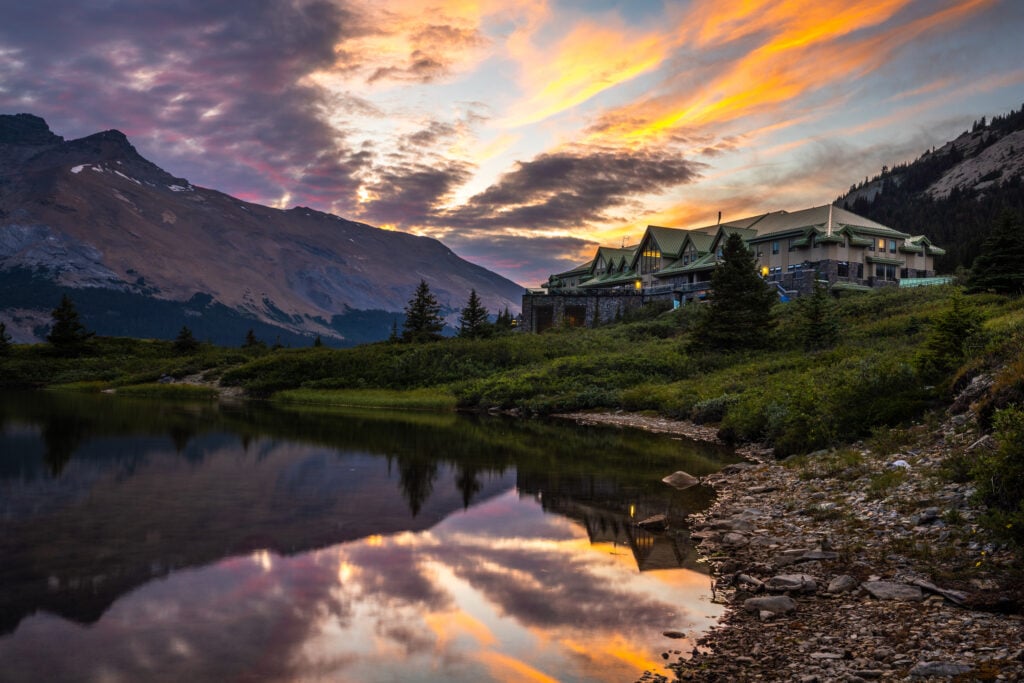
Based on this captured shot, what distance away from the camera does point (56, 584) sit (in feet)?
33.6

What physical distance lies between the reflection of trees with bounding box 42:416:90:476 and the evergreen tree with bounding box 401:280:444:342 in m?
37.3

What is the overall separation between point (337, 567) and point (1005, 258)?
142 ft

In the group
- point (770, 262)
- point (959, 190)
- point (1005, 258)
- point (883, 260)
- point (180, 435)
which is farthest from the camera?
point (959, 190)

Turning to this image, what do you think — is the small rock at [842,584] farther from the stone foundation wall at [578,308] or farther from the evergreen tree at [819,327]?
the stone foundation wall at [578,308]

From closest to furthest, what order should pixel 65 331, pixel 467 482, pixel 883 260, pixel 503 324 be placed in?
1. pixel 467 482
2. pixel 883 260
3. pixel 65 331
4. pixel 503 324

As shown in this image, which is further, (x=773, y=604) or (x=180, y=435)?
(x=180, y=435)

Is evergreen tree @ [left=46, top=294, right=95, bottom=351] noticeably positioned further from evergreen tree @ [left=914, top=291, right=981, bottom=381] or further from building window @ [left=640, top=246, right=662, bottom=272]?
evergreen tree @ [left=914, top=291, right=981, bottom=381]

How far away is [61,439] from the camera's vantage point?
2742 cm

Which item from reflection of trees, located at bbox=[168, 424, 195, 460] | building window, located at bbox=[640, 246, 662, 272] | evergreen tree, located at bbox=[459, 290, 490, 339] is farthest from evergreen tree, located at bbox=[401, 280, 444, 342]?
reflection of trees, located at bbox=[168, 424, 195, 460]

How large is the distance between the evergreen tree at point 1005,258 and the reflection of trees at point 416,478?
35.1 m

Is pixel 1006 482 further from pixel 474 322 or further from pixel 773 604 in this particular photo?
pixel 474 322

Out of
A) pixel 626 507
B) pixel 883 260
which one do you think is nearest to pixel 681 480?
pixel 626 507

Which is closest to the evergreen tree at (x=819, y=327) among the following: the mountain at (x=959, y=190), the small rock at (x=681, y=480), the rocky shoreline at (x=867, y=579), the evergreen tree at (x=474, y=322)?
the small rock at (x=681, y=480)

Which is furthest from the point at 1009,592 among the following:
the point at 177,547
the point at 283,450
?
the point at 283,450
